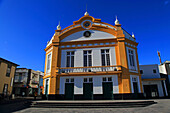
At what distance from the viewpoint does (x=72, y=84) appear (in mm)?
16797

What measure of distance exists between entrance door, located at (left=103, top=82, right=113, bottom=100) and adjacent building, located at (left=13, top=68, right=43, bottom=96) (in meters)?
24.5

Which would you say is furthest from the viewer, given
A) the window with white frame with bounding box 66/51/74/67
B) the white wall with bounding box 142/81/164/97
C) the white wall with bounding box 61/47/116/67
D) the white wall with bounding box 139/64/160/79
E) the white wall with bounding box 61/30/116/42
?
the white wall with bounding box 139/64/160/79

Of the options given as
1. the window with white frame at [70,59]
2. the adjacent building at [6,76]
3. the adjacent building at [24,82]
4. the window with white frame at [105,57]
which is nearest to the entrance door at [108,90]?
the window with white frame at [105,57]

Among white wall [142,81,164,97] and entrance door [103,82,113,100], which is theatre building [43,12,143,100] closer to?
entrance door [103,82,113,100]

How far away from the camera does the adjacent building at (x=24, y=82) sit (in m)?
32.4

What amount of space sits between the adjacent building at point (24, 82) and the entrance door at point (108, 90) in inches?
964

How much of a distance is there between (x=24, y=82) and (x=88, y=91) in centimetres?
2379

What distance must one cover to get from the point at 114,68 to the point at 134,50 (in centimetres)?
488

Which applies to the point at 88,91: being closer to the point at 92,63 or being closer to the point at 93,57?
the point at 92,63

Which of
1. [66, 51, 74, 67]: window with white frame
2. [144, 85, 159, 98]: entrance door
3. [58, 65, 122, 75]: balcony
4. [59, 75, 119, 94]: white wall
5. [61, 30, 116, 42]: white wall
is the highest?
[61, 30, 116, 42]: white wall

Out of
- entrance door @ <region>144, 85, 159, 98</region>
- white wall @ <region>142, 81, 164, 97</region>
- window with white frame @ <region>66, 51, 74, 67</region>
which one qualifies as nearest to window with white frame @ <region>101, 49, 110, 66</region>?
window with white frame @ <region>66, 51, 74, 67</region>

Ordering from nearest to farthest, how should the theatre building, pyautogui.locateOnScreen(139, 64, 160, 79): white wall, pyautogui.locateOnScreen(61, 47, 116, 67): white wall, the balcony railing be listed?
the theatre building, the balcony railing, pyautogui.locateOnScreen(61, 47, 116, 67): white wall, pyautogui.locateOnScreen(139, 64, 160, 79): white wall

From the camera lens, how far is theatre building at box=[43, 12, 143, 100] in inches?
626

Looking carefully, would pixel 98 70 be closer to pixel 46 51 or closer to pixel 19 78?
pixel 46 51
